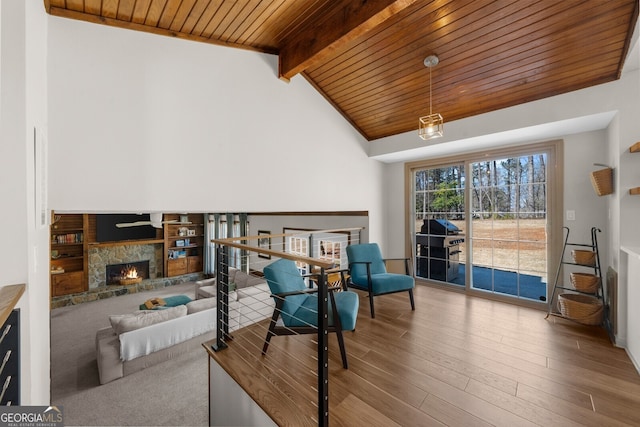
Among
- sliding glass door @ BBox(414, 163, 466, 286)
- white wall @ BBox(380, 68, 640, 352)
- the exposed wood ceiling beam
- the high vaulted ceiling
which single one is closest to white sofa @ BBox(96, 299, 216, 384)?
the high vaulted ceiling

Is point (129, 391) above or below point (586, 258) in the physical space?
below

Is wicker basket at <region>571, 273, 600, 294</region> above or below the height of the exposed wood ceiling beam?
below

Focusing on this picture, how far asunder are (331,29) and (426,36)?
3.08ft

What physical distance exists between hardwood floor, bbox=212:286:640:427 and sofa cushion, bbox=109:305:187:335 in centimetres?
153

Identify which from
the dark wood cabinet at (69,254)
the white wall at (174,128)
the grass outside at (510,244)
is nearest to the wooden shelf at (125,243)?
the dark wood cabinet at (69,254)

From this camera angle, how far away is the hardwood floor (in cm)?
165

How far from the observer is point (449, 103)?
Result: 3.36 metres

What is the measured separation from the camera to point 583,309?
2.73 meters

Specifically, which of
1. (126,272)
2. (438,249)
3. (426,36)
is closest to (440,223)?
(438,249)

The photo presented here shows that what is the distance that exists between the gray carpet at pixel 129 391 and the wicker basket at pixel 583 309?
3.85m

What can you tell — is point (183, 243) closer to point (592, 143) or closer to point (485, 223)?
point (485, 223)

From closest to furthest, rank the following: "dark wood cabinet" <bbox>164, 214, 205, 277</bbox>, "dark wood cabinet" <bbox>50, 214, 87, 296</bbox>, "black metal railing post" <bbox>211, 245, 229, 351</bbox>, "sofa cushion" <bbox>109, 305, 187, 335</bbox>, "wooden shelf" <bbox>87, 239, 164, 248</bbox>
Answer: "black metal railing post" <bbox>211, 245, 229, 351</bbox>
"sofa cushion" <bbox>109, 305, 187, 335</bbox>
"dark wood cabinet" <bbox>50, 214, 87, 296</bbox>
"wooden shelf" <bbox>87, 239, 164, 248</bbox>
"dark wood cabinet" <bbox>164, 214, 205, 277</bbox>

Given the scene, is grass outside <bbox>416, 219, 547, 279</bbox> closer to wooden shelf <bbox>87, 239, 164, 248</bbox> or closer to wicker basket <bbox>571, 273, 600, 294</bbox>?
wicker basket <bbox>571, 273, 600, 294</bbox>

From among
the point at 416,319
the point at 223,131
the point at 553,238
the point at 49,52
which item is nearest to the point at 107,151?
the point at 49,52
